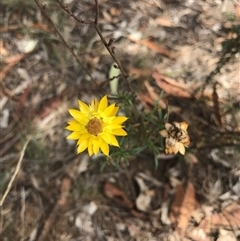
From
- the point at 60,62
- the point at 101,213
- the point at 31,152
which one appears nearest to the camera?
the point at 101,213

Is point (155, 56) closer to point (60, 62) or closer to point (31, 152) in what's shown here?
point (60, 62)

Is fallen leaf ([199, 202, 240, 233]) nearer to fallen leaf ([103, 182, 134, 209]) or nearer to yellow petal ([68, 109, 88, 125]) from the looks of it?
fallen leaf ([103, 182, 134, 209])

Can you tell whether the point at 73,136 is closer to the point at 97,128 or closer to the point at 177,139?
the point at 97,128

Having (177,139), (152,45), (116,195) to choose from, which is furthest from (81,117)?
(152,45)

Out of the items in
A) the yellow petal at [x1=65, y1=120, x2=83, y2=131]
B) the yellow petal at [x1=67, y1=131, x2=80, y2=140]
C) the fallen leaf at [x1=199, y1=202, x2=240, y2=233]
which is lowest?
the fallen leaf at [x1=199, y1=202, x2=240, y2=233]

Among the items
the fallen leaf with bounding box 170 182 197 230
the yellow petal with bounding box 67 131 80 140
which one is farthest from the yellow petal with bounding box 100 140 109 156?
the fallen leaf with bounding box 170 182 197 230

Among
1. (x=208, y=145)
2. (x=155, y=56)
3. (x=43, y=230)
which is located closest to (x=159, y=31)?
(x=155, y=56)

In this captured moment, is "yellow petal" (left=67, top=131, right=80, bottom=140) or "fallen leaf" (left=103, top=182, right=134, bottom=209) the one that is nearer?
"yellow petal" (left=67, top=131, right=80, bottom=140)

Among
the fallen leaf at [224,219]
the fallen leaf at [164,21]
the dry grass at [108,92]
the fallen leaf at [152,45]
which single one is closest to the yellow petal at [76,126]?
the dry grass at [108,92]
